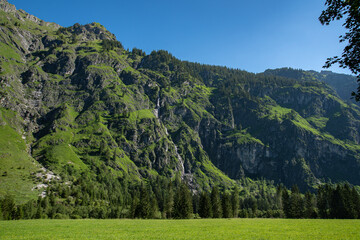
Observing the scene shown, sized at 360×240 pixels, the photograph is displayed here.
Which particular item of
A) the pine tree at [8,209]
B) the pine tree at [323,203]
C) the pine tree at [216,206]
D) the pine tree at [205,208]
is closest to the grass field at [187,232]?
the pine tree at [205,208]

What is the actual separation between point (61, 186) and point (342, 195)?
19559cm

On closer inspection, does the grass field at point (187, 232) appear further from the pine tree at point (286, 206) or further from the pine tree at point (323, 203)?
the pine tree at point (323, 203)

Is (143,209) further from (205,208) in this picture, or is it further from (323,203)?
(323,203)

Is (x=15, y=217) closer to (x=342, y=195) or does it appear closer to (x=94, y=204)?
(x=94, y=204)

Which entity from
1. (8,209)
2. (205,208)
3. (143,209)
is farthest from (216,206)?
(8,209)

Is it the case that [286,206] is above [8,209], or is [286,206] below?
below

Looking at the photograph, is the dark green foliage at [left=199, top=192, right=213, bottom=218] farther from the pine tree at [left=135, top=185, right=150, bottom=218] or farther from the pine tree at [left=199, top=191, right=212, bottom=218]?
the pine tree at [left=135, top=185, right=150, bottom=218]

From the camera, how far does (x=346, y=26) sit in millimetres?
15070

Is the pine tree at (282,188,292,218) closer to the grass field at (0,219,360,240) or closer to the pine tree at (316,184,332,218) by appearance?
the pine tree at (316,184,332,218)

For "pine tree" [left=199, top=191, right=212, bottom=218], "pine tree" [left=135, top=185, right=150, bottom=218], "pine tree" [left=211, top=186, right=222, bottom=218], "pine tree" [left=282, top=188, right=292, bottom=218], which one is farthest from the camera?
"pine tree" [left=282, top=188, right=292, bottom=218]

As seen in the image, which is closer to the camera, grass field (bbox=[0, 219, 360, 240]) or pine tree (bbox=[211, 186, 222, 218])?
grass field (bbox=[0, 219, 360, 240])

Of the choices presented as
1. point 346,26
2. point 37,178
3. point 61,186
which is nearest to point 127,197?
point 61,186

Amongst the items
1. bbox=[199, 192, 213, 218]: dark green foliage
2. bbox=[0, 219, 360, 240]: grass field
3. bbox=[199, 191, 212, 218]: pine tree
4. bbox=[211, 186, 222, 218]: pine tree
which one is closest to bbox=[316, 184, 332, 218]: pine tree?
bbox=[211, 186, 222, 218]: pine tree

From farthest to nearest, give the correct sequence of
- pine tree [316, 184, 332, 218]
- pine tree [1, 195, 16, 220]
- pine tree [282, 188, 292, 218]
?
pine tree [316, 184, 332, 218] → pine tree [282, 188, 292, 218] → pine tree [1, 195, 16, 220]
